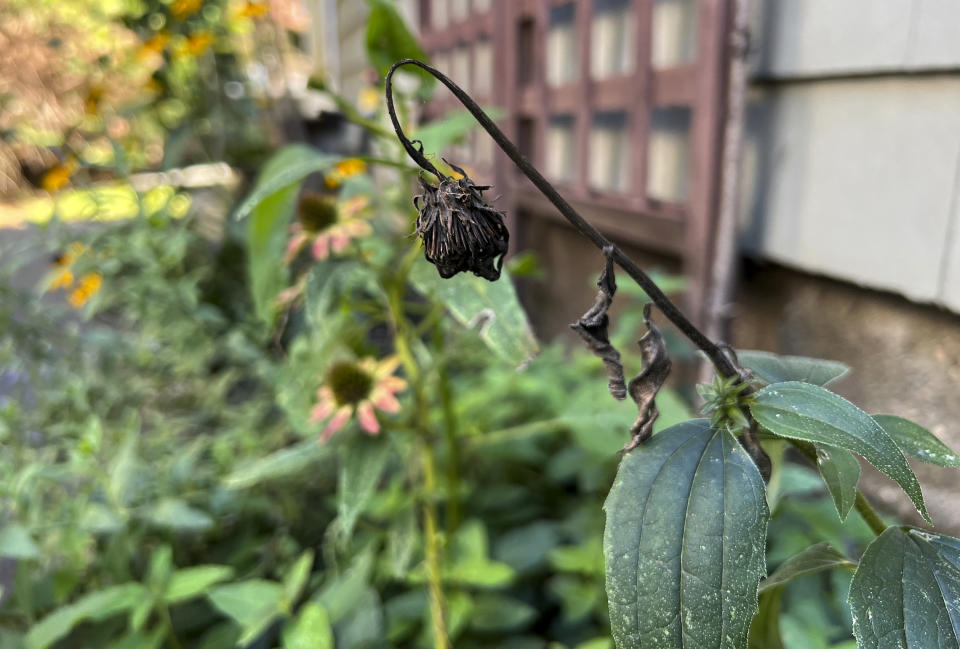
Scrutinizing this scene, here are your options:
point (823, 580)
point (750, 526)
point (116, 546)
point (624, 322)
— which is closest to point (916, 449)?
point (750, 526)

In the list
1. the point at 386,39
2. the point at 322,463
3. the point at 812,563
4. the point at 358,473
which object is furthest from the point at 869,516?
the point at 322,463

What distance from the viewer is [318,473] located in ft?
4.01

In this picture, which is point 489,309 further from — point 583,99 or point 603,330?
point 583,99

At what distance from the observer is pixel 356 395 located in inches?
35.6

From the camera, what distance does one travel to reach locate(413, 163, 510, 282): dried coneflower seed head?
364mm

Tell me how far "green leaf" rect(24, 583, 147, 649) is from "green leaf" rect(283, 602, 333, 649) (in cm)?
21

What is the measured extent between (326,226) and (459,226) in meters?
0.69

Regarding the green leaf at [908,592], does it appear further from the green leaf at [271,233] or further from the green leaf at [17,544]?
the green leaf at [17,544]

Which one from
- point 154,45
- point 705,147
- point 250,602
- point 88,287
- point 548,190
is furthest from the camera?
point 154,45

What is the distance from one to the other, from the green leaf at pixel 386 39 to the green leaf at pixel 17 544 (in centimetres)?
70

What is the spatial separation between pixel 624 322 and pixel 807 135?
0.45m

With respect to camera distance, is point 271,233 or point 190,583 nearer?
point 190,583

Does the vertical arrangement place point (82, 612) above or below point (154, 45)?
below

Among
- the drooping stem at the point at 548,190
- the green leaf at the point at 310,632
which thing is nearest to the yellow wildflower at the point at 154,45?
the green leaf at the point at 310,632
